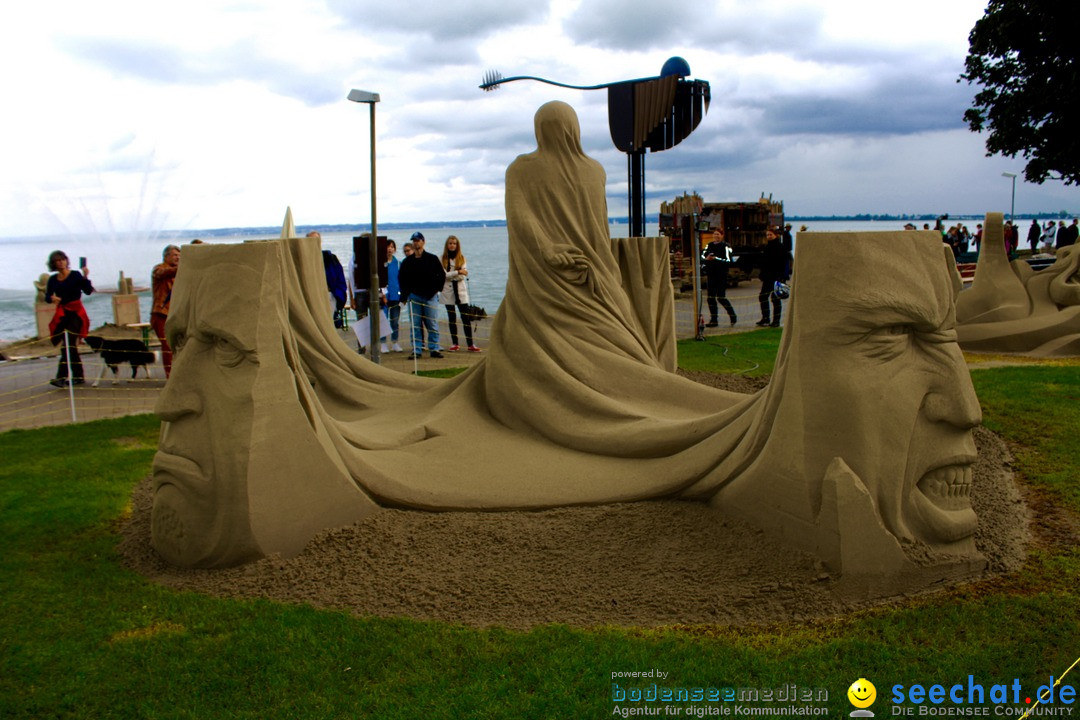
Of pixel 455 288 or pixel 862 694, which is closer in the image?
pixel 862 694

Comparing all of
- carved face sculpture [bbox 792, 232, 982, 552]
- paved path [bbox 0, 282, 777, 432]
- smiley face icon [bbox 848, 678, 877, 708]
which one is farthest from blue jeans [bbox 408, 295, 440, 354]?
smiley face icon [bbox 848, 678, 877, 708]

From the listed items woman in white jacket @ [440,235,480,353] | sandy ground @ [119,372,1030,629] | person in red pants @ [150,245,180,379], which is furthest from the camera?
woman in white jacket @ [440,235,480,353]

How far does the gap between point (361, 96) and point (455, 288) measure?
12.3ft

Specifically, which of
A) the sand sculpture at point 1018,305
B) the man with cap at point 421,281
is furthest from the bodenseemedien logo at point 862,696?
the sand sculpture at point 1018,305

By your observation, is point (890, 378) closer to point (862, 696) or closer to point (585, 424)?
point (862, 696)

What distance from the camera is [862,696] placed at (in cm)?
300

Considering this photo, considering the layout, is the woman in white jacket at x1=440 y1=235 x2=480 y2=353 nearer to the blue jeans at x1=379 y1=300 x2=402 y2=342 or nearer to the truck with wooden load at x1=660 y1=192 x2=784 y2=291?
the blue jeans at x1=379 y1=300 x2=402 y2=342

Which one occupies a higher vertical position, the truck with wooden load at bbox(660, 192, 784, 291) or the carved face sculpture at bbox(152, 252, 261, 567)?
the truck with wooden load at bbox(660, 192, 784, 291)

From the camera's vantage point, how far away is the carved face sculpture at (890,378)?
12.4 ft

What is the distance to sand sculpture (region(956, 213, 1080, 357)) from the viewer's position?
10.8 meters

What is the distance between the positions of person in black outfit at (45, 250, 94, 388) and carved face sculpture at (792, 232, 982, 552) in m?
8.46

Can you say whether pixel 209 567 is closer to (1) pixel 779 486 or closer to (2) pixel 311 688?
(2) pixel 311 688

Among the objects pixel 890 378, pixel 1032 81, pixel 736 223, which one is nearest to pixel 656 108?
pixel 890 378

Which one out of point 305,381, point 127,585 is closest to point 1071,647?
point 305,381
